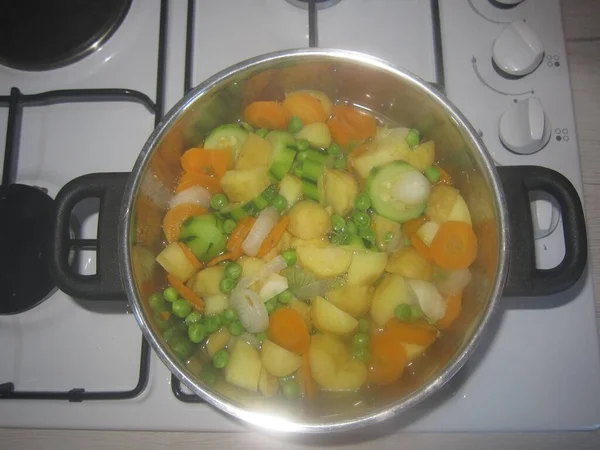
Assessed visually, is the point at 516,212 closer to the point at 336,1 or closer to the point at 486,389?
the point at 486,389

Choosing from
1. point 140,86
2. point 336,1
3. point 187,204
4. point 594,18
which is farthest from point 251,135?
point 594,18

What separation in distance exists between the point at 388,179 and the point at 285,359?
534mm

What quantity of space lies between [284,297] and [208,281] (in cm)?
21

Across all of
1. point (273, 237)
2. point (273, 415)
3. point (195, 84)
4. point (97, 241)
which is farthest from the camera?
point (195, 84)

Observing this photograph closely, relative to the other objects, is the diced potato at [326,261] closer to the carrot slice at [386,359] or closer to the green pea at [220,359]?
the carrot slice at [386,359]

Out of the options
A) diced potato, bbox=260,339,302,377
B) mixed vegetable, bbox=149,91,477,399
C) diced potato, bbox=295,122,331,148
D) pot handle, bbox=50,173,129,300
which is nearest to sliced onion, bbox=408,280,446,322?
mixed vegetable, bbox=149,91,477,399

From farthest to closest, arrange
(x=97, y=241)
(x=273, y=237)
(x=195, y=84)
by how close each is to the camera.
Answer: (x=195, y=84) < (x=273, y=237) < (x=97, y=241)

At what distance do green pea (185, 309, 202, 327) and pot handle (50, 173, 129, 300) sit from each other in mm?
210

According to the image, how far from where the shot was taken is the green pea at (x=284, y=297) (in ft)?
4.25

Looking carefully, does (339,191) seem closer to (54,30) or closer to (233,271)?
(233,271)

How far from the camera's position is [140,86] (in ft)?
4.87

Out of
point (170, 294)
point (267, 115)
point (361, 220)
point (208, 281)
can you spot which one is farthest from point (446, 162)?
point (170, 294)

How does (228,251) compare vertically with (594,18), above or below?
below

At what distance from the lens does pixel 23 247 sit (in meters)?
1.40
